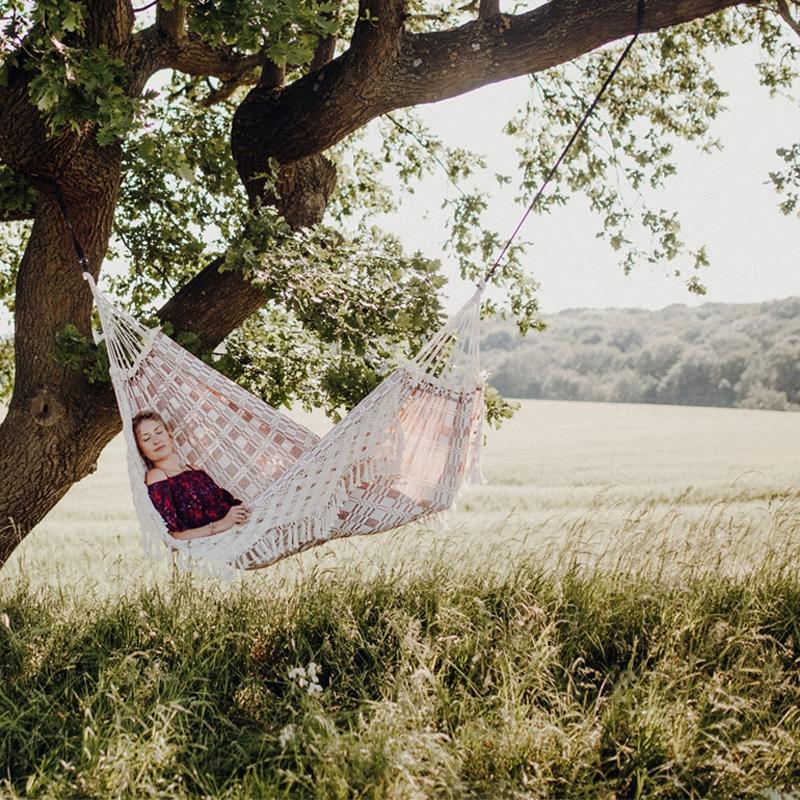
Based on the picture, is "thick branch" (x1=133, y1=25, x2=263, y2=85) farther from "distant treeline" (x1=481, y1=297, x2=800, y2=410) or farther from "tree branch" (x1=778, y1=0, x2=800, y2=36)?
"distant treeline" (x1=481, y1=297, x2=800, y2=410)

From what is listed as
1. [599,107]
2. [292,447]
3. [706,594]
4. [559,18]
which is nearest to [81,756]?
[292,447]

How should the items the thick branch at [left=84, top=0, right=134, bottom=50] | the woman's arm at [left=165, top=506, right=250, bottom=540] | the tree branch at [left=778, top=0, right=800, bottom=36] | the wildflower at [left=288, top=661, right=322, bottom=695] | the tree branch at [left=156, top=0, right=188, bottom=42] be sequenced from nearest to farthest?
the wildflower at [left=288, top=661, right=322, bottom=695]
the thick branch at [left=84, top=0, right=134, bottom=50]
the woman's arm at [left=165, top=506, right=250, bottom=540]
the tree branch at [left=156, top=0, right=188, bottom=42]
the tree branch at [left=778, top=0, right=800, bottom=36]

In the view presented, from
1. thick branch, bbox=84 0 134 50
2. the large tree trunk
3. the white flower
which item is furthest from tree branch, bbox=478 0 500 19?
the white flower

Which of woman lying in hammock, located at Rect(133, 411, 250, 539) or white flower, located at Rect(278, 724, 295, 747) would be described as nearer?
white flower, located at Rect(278, 724, 295, 747)

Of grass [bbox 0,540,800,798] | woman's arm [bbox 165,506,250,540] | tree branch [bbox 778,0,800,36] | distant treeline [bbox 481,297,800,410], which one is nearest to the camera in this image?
grass [bbox 0,540,800,798]

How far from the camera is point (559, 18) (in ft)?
9.18

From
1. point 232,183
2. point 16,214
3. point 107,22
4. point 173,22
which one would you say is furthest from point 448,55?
point 16,214

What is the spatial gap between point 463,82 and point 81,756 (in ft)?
7.58

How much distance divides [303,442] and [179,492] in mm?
484

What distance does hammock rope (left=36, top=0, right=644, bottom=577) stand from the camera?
8.32ft

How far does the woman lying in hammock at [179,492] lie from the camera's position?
2.86 metres

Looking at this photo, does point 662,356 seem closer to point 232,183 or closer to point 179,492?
point 232,183

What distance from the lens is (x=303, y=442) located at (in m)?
2.99

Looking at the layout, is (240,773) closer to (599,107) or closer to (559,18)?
(559,18)
